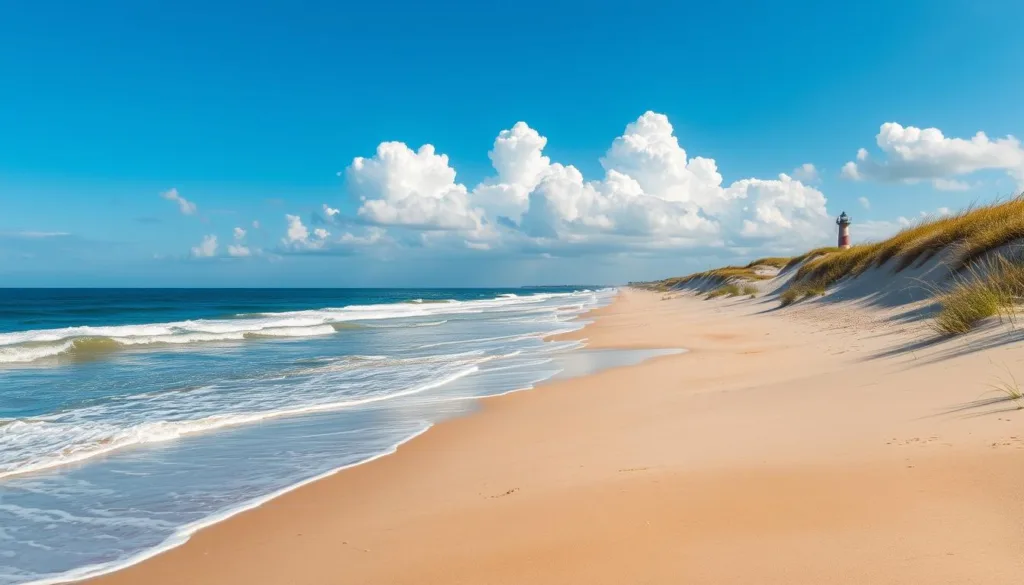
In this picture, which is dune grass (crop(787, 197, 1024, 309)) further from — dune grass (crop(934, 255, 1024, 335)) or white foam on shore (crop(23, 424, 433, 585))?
white foam on shore (crop(23, 424, 433, 585))

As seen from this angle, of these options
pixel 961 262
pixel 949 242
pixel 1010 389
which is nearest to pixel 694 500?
pixel 1010 389

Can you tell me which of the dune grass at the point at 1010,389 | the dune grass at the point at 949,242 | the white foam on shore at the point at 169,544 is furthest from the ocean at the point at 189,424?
the dune grass at the point at 949,242

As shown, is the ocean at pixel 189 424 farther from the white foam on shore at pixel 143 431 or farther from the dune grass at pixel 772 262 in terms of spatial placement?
the dune grass at pixel 772 262

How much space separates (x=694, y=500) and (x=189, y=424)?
274 inches

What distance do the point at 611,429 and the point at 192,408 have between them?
682 cm

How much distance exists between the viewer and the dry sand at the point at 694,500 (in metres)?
2.78

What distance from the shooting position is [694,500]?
3686mm

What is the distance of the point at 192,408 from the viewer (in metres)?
9.54

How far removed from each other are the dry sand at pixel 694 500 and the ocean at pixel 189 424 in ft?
1.97

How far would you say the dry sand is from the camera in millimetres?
2781

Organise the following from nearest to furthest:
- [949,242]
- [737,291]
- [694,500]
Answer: [694,500], [949,242], [737,291]

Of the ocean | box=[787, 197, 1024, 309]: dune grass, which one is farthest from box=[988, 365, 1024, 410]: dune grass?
box=[787, 197, 1024, 309]: dune grass

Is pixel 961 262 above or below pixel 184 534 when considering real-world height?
above

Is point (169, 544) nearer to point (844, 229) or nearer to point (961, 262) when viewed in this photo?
point (961, 262)
